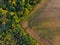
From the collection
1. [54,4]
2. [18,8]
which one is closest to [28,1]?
[18,8]

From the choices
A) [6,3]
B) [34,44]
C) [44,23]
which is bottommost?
[34,44]

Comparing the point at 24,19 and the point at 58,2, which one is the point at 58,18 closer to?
the point at 58,2

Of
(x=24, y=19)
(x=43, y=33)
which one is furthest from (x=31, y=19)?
(x=43, y=33)

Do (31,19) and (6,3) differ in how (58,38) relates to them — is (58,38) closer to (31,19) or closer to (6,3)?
(31,19)

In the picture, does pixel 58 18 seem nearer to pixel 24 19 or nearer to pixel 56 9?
pixel 56 9

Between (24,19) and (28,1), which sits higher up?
(28,1)

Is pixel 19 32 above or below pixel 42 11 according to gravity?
below

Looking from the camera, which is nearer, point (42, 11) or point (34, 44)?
point (34, 44)

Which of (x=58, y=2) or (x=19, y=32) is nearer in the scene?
(x=19, y=32)
